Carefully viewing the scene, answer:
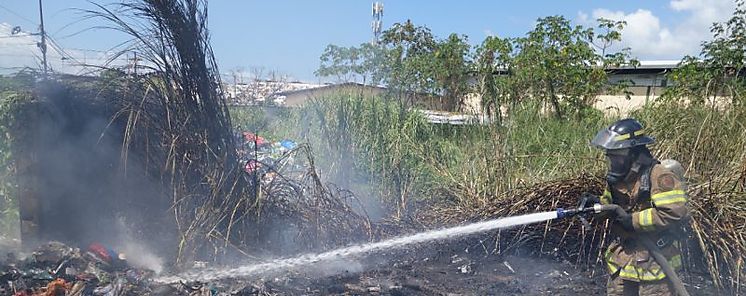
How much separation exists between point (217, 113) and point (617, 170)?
3.91m

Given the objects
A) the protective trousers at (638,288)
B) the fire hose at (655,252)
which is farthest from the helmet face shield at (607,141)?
the protective trousers at (638,288)

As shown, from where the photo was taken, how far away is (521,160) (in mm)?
7031

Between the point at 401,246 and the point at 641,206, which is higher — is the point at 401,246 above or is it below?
below

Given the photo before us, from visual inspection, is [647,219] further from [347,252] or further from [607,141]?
[347,252]

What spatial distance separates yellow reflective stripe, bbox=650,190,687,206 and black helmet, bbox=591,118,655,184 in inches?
13.2

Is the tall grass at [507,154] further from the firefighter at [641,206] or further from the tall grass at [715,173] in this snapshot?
the firefighter at [641,206]

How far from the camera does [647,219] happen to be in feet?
12.2

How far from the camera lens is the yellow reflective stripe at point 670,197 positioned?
12.1 ft

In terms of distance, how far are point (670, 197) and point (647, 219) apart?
0.21 m

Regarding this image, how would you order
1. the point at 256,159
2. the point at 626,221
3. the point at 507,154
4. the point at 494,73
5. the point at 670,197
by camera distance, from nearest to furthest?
the point at 670,197
the point at 626,221
the point at 256,159
the point at 507,154
the point at 494,73

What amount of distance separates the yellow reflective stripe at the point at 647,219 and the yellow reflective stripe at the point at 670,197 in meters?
0.08

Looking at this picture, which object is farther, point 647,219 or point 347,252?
point 347,252

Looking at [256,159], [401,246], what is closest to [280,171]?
[256,159]

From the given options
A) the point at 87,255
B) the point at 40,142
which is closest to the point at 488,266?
the point at 87,255
